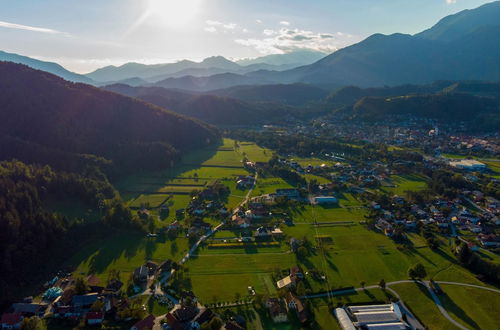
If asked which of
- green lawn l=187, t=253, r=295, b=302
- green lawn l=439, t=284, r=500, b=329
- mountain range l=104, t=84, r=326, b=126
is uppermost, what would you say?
mountain range l=104, t=84, r=326, b=126

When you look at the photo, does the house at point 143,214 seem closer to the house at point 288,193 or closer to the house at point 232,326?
the house at point 288,193

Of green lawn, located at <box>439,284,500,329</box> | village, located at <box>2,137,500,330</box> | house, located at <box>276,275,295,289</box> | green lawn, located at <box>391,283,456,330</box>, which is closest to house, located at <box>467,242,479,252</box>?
village, located at <box>2,137,500,330</box>

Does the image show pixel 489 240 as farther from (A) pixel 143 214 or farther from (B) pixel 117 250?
(A) pixel 143 214

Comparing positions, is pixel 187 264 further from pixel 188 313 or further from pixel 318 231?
pixel 318 231

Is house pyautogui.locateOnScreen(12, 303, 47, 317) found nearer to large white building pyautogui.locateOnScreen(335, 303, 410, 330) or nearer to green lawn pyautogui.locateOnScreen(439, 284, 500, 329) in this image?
large white building pyautogui.locateOnScreen(335, 303, 410, 330)

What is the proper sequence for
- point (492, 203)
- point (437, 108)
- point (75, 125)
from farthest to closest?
point (437, 108)
point (75, 125)
point (492, 203)

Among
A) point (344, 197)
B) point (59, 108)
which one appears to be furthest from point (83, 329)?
point (59, 108)

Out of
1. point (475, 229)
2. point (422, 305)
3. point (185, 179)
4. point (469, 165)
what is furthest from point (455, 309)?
point (469, 165)
